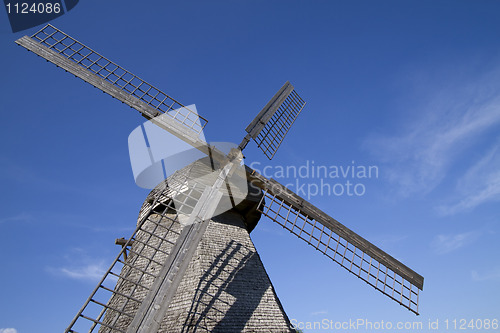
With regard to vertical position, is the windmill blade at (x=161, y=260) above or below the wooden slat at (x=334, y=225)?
below

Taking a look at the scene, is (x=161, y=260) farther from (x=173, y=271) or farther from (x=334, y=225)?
(x=334, y=225)

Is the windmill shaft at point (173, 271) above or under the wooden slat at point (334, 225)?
under

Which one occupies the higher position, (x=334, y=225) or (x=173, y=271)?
(x=334, y=225)

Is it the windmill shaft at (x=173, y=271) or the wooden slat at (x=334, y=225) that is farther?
the wooden slat at (x=334, y=225)

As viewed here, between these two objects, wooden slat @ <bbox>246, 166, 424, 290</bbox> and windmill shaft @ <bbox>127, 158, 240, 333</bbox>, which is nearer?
windmill shaft @ <bbox>127, 158, 240, 333</bbox>

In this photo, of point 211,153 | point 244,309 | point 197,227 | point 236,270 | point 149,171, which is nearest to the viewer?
point 197,227

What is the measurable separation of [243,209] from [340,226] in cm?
287

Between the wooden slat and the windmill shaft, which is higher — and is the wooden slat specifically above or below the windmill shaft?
above

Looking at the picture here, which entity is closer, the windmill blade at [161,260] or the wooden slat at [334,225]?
the windmill blade at [161,260]

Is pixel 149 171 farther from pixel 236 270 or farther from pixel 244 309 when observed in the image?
pixel 244 309

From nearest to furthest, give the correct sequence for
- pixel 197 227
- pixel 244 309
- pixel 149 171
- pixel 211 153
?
pixel 197 227 < pixel 244 309 < pixel 211 153 < pixel 149 171

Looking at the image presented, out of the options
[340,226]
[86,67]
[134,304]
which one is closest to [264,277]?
[340,226]

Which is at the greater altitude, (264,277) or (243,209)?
(243,209)

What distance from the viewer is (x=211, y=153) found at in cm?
866
